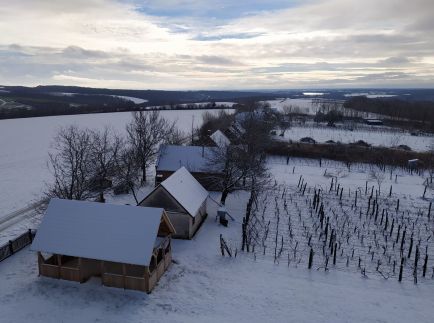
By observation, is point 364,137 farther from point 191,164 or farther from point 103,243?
point 103,243

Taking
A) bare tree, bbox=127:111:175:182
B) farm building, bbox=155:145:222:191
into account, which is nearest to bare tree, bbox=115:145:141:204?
bare tree, bbox=127:111:175:182

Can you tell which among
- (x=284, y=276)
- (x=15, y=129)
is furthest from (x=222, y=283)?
(x=15, y=129)

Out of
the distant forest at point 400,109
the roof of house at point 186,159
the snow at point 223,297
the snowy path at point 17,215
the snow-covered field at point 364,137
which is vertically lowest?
the snow at point 223,297

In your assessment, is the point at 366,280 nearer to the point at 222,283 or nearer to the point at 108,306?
the point at 222,283

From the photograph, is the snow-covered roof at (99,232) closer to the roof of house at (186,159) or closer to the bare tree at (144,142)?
the roof of house at (186,159)

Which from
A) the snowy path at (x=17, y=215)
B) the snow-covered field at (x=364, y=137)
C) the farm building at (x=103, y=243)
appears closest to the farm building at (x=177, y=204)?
the farm building at (x=103, y=243)
